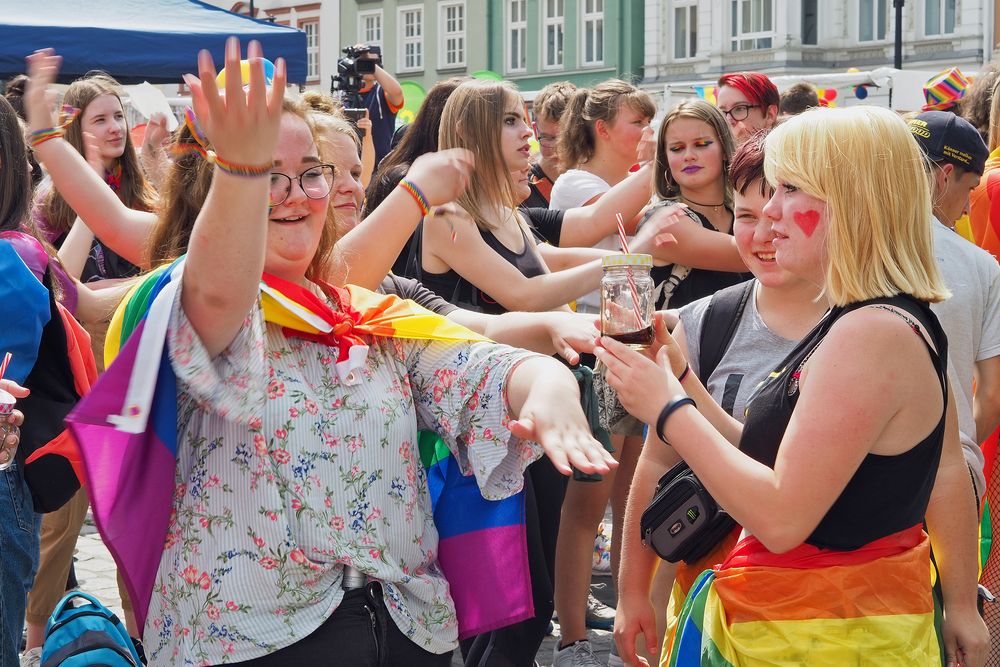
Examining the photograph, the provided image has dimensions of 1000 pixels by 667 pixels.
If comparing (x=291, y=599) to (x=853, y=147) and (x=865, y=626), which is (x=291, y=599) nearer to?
(x=865, y=626)

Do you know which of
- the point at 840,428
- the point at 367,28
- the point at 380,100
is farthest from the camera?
the point at 367,28

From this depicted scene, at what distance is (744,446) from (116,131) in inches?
161

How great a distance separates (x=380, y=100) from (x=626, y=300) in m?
6.65

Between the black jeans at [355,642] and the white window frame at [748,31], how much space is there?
3459 centimetres

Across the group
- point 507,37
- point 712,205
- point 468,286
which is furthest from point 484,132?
point 507,37

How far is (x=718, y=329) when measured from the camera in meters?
3.07

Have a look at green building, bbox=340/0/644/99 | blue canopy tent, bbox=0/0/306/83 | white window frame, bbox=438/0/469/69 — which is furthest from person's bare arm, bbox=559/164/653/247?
white window frame, bbox=438/0/469/69

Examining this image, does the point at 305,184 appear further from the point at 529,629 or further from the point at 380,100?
the point at 380,100

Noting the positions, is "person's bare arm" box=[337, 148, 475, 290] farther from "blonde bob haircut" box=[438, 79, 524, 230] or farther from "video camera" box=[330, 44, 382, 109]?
"video camera" box=[330, 44, 382, 109]

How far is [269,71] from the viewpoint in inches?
86.2

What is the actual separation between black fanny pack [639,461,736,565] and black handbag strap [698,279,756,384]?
19.0 inches

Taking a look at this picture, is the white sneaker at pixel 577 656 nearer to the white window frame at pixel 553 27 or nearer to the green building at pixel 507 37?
the green building at pixel 507 37

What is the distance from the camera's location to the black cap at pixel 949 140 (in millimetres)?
3809

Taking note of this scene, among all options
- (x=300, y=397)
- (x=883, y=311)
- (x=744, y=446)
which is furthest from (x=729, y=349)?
(x=300, y=397)
